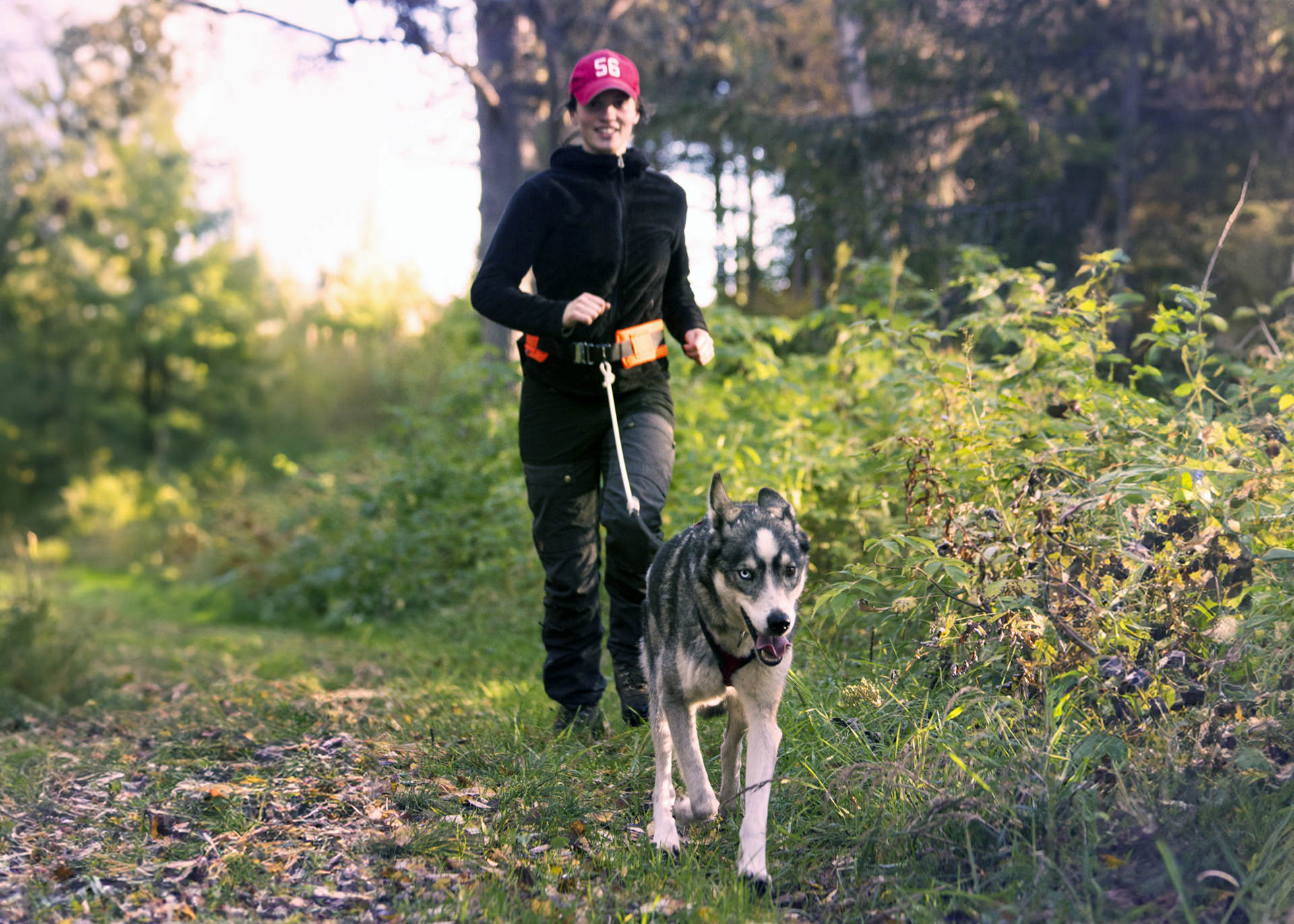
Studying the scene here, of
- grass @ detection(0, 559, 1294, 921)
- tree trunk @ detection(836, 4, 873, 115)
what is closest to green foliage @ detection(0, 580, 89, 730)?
grass @ detection(0, 559, 1294, 921)

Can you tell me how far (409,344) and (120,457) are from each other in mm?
10238

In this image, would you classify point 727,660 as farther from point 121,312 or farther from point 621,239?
point 121,312

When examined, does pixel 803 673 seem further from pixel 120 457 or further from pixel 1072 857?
pixel 120 457

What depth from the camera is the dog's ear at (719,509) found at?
339 cm

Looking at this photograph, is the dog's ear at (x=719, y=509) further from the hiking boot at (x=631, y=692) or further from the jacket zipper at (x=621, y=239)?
the hiking boot at (x=631, y=692)

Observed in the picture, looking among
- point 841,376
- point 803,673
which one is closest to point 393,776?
point 803,673

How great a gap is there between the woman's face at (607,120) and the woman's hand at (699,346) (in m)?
0.86

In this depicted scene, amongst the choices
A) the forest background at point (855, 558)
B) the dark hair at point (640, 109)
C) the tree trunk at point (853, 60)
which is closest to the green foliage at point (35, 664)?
the forest background at point (855, 558)

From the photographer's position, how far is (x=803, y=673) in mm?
4582

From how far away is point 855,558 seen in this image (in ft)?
18.8

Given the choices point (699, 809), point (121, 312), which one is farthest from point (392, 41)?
point (121, 312)

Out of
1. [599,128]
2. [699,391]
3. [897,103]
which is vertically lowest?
[699,391]

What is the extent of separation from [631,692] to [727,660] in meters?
1.49

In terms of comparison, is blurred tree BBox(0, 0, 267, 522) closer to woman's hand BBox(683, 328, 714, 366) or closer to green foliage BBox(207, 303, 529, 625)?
green foliage BBox(207, 303, 529, 625)
